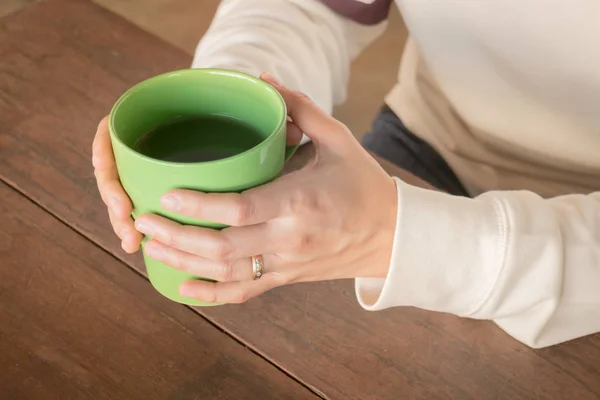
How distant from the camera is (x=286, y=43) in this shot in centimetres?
76

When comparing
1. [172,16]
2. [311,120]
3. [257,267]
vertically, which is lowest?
[172,16]

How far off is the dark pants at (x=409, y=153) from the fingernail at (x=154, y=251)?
522 mm

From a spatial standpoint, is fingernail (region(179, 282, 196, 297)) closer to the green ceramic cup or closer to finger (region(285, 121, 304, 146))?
the green ceramic cup

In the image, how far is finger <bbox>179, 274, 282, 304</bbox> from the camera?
536mm

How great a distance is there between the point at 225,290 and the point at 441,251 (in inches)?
7.5

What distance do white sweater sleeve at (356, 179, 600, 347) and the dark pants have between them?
34 cm

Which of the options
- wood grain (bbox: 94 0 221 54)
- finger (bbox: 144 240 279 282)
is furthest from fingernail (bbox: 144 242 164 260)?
wood grain (bbox: 94 0 221 54)

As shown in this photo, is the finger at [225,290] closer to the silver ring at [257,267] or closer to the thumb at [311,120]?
the silver ring at [257,267]

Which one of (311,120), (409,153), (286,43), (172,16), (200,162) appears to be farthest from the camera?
(172,16)

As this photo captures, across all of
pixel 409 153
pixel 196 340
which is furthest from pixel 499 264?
pixel 409 153

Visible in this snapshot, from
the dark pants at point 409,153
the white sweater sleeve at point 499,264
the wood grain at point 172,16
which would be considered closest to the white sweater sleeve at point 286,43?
the dark pants at point 409,153

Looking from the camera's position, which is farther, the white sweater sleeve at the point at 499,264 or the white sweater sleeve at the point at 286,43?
the white sweater sleeve at the point at 286,43

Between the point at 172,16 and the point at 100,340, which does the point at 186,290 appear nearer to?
the point at 100,340

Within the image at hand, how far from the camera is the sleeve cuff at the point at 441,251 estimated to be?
56 cm
